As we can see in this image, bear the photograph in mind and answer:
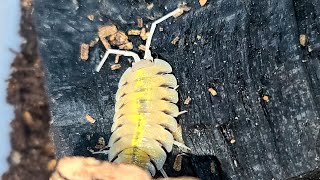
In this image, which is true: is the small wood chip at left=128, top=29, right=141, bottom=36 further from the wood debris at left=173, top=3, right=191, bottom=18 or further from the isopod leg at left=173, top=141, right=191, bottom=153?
the isopod leg at left=173, top=141, right=191, bottom=153

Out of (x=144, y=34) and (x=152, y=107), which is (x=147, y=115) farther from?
(x=144, y=34)

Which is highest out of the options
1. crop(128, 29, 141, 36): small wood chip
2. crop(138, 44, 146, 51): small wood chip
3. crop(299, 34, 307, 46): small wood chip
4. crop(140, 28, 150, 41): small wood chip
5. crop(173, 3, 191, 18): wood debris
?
crop(173, 3, 191, 18): wood debris

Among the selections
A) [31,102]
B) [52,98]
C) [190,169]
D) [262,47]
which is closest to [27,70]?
[31,102]

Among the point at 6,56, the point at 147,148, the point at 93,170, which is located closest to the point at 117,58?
the point at 147,148

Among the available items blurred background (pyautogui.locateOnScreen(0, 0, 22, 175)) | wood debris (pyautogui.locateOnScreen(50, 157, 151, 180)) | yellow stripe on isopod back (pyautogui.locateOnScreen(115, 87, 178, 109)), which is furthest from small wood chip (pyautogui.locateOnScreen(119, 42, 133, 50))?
blurred background (pyautogui.locateOnScreen(0, 0, 22, 175))

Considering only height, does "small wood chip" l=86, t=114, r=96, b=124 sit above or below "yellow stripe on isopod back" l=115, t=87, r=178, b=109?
below

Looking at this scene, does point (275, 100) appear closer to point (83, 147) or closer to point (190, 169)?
point (190, 169)

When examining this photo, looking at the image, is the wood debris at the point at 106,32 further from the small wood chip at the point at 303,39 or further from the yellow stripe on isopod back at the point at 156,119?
the small wood chip at the point at 303,39
